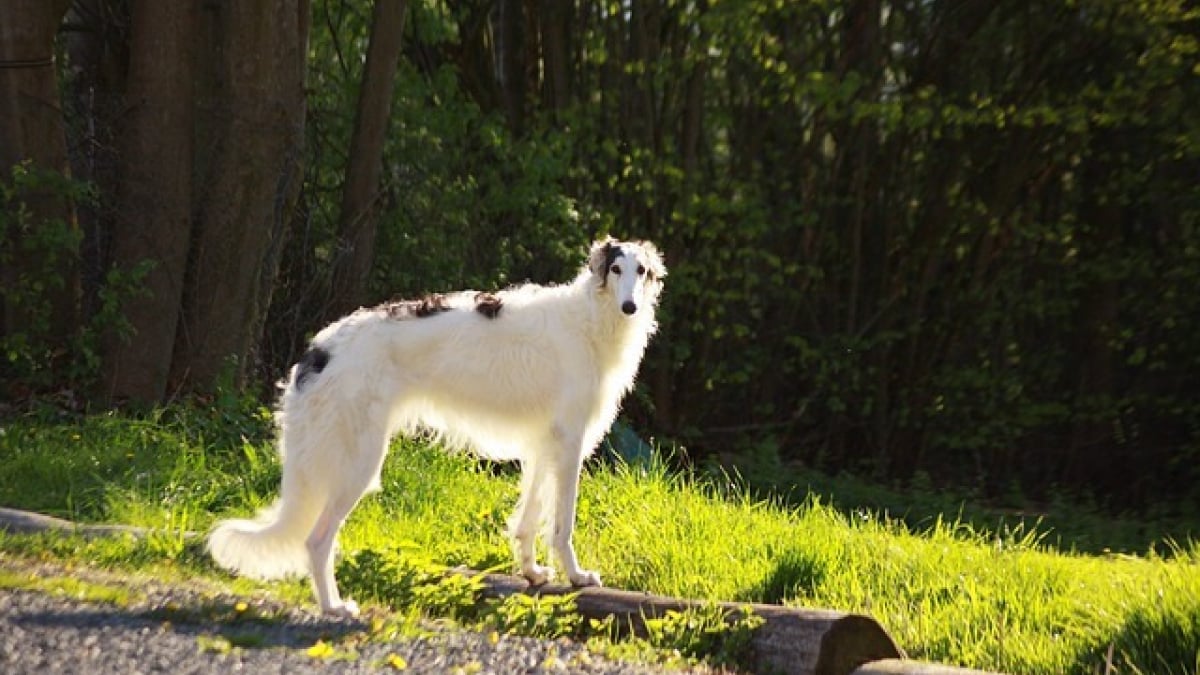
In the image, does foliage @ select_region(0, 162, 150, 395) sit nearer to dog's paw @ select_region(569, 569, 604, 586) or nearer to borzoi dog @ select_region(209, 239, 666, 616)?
borzoi dog @ select_region(209, 239, 666, 616)

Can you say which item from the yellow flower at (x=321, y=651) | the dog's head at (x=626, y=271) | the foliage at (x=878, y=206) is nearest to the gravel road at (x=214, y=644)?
the yellow flower at (x=321, y=651)

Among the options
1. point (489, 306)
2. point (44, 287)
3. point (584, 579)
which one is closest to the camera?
point (584, 579)

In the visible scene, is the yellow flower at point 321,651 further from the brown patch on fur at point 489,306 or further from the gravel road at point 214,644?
the brown patch on fur at point 489,306

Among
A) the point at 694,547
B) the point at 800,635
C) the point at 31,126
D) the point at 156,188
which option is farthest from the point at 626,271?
the point at 31,126

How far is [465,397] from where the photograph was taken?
742 cm

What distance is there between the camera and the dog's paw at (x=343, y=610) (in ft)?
22.3

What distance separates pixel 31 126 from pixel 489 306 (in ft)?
21.4

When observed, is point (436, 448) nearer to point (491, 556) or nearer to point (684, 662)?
point (491, 556)

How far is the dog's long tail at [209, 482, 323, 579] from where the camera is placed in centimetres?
705

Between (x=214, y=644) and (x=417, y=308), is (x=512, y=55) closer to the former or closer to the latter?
(x=417, y=308)

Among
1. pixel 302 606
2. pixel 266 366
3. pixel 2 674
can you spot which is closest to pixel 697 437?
pixel 266 366

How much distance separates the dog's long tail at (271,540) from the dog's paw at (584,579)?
1251 mm

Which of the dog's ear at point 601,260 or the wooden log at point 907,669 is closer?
the wooden log at point 907,669

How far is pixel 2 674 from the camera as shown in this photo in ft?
17.1
